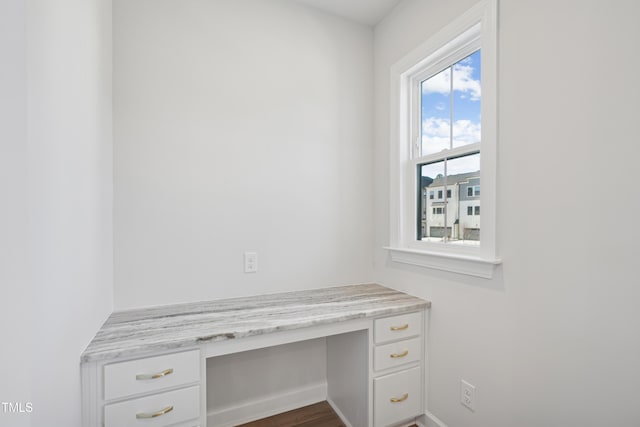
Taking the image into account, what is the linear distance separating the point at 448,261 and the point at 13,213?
1.69 meters

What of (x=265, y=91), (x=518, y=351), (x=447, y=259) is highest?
(x=265, y=91)

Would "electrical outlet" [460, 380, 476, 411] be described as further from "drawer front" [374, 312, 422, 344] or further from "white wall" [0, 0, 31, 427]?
"white wall" [0, 0, 31, 427]

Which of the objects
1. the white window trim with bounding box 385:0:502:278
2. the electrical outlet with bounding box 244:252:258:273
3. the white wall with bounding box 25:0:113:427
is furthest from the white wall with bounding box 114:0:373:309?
the white window trim with bounding box 385:0:502:278

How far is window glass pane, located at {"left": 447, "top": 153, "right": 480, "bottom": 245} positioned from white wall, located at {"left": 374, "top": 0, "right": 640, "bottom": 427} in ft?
0.67

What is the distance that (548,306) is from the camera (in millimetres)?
1132

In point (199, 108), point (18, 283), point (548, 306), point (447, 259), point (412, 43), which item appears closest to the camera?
point (18, 283)

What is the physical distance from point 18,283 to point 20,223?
0.14 meters

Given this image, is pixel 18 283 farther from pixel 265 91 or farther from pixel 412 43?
pixel 412 43

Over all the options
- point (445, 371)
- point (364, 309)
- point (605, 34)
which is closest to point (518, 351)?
point (445, 371)

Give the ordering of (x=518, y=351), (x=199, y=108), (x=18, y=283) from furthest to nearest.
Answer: (x=199, y=108)
(x=518, y=351)
(x=18, y=283)

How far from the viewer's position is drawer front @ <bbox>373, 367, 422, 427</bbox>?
Result: 1.58m

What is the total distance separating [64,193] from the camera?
35.7 inches

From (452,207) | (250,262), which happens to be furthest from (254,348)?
(452,207)

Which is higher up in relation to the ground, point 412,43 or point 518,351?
point 412,43
